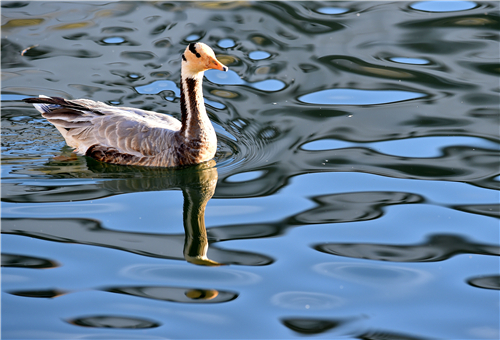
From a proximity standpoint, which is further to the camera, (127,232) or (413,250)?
(127,232)

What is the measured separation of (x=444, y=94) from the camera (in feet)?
33.3

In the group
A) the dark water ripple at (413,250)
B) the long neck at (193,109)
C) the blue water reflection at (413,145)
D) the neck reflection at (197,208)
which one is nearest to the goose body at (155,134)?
the long neck at (193,109)

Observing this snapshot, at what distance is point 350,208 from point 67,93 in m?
Answer: 5.85

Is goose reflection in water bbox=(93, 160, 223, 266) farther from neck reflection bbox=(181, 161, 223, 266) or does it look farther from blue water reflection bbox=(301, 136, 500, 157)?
blue water reflection bbox=(301, 136, 500, 157)

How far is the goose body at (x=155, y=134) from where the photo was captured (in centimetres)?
811

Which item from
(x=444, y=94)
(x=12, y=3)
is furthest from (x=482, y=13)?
(x=12, y=3)

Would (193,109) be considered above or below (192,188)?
above

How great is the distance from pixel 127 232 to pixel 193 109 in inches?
88.9

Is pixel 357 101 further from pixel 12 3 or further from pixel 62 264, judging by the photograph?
pixel 12 3

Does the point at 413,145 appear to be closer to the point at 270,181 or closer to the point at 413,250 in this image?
the point at 270,181

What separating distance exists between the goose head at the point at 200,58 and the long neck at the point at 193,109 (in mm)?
223

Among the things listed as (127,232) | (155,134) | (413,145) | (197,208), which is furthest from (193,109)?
(413,145)

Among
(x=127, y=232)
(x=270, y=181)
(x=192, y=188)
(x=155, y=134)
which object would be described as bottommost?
(x=127, y=232)

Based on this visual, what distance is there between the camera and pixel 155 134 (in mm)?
8211
